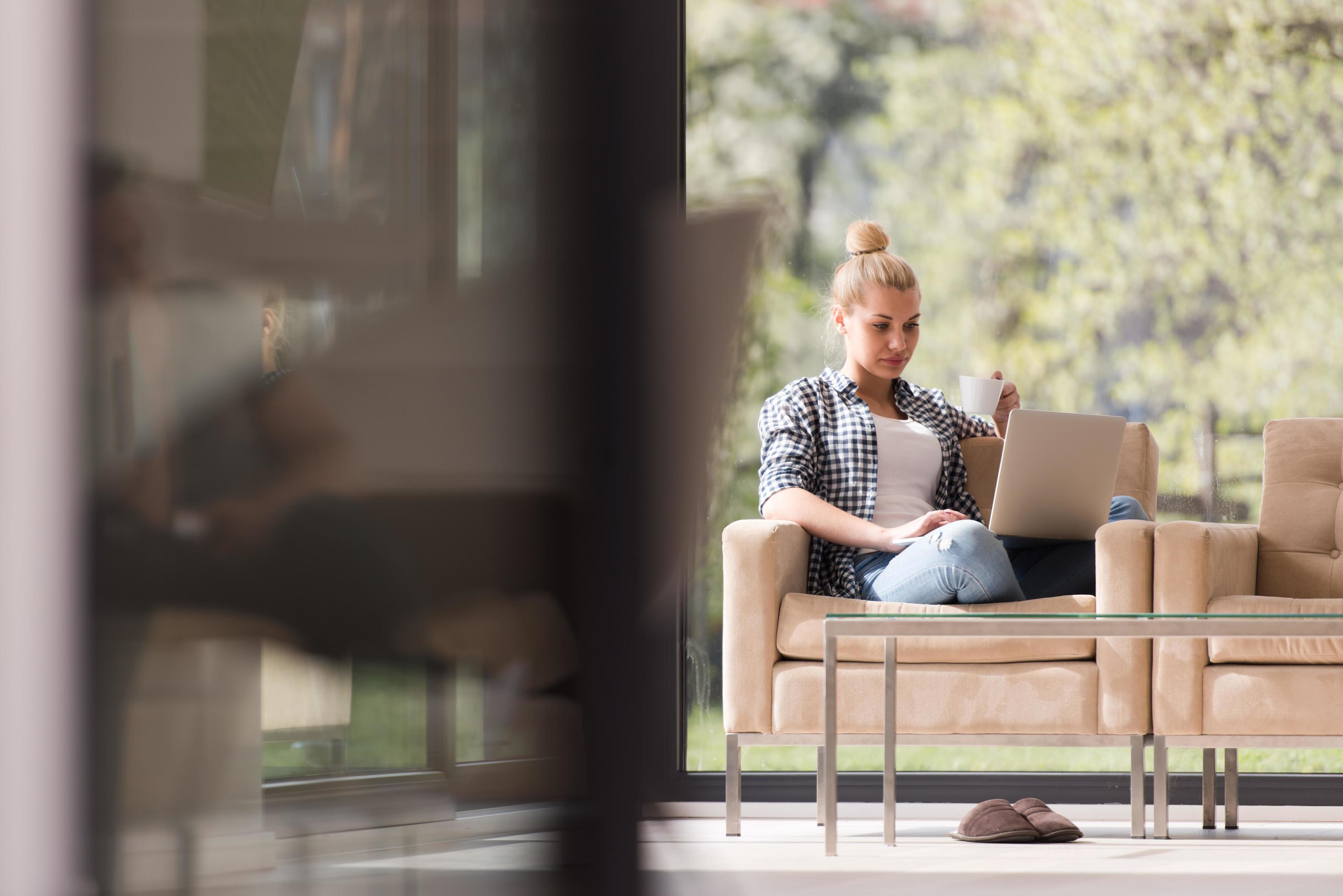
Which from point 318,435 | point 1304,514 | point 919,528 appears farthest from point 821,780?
point 318,435

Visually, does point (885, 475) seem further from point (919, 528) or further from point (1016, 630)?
point (1016, 630)

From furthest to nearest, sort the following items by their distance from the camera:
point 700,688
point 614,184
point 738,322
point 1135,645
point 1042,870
A: point 700,688 → point 738,322 → point 1135,645 → point 1042,870 → point 614,184

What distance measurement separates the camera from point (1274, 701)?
2.41m

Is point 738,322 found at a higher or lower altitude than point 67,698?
higher

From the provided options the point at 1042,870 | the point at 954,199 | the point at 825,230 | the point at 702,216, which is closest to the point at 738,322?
the point at 825,230

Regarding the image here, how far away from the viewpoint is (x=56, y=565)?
0.45m

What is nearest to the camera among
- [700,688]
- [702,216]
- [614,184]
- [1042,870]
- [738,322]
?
[614,184]

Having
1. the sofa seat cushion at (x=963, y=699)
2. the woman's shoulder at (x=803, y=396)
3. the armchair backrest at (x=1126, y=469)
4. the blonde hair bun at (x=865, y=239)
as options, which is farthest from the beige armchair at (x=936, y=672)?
the blonde hair bun at (x=865, y=239)

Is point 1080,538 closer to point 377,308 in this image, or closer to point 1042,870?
point 1042,870

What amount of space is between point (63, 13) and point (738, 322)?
97.1 inches

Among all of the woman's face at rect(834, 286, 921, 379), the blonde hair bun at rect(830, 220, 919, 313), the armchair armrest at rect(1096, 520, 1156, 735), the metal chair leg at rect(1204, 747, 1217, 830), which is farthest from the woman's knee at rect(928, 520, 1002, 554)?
the metal chair leg at rect(1204, 747, 1217, 830)

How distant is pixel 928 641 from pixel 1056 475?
0.42 metres

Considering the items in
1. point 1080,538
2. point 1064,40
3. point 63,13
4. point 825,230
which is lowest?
point 1080,538

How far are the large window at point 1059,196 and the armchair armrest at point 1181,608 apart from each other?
84 centimetres
